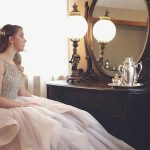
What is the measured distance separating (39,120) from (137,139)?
0.98 m

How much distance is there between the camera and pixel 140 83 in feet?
8.98

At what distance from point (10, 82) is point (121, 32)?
117cm

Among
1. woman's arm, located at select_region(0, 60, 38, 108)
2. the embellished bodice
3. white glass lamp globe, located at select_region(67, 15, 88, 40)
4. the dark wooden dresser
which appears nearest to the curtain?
white glass lamp globe, located at select_region(67, 15, 88, 40)

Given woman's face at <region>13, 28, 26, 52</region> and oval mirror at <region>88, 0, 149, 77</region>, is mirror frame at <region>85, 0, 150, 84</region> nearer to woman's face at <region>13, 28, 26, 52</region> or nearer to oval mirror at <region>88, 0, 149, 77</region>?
oval mirror at <region>88, 0, 149, 77</region>

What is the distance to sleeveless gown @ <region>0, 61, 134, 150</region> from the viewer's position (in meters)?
1.83

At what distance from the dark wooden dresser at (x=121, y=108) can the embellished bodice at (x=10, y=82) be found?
1.93ft

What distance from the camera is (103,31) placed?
303 cm

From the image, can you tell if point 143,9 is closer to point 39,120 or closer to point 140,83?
point 140,83

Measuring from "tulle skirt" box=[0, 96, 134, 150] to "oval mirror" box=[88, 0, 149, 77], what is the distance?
0.93 m

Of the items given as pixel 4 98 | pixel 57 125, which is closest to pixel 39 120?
pixel 57 125

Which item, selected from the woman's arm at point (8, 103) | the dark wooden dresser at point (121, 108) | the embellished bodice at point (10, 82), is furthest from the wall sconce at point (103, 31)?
the woman's arm at point (8, 103)

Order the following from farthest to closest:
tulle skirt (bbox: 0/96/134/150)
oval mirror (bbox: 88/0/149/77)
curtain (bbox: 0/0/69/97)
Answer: curtain (bbox: 0/0/69/97) < oval mirror (bbox: 88/0/149/77) < tulle skirt (bbox: 0/96/134/150)

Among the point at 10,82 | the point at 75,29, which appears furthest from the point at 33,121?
the point at 75,29

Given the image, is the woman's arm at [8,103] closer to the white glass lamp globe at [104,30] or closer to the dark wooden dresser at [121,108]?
the dark wooden dresser at [121,108]
